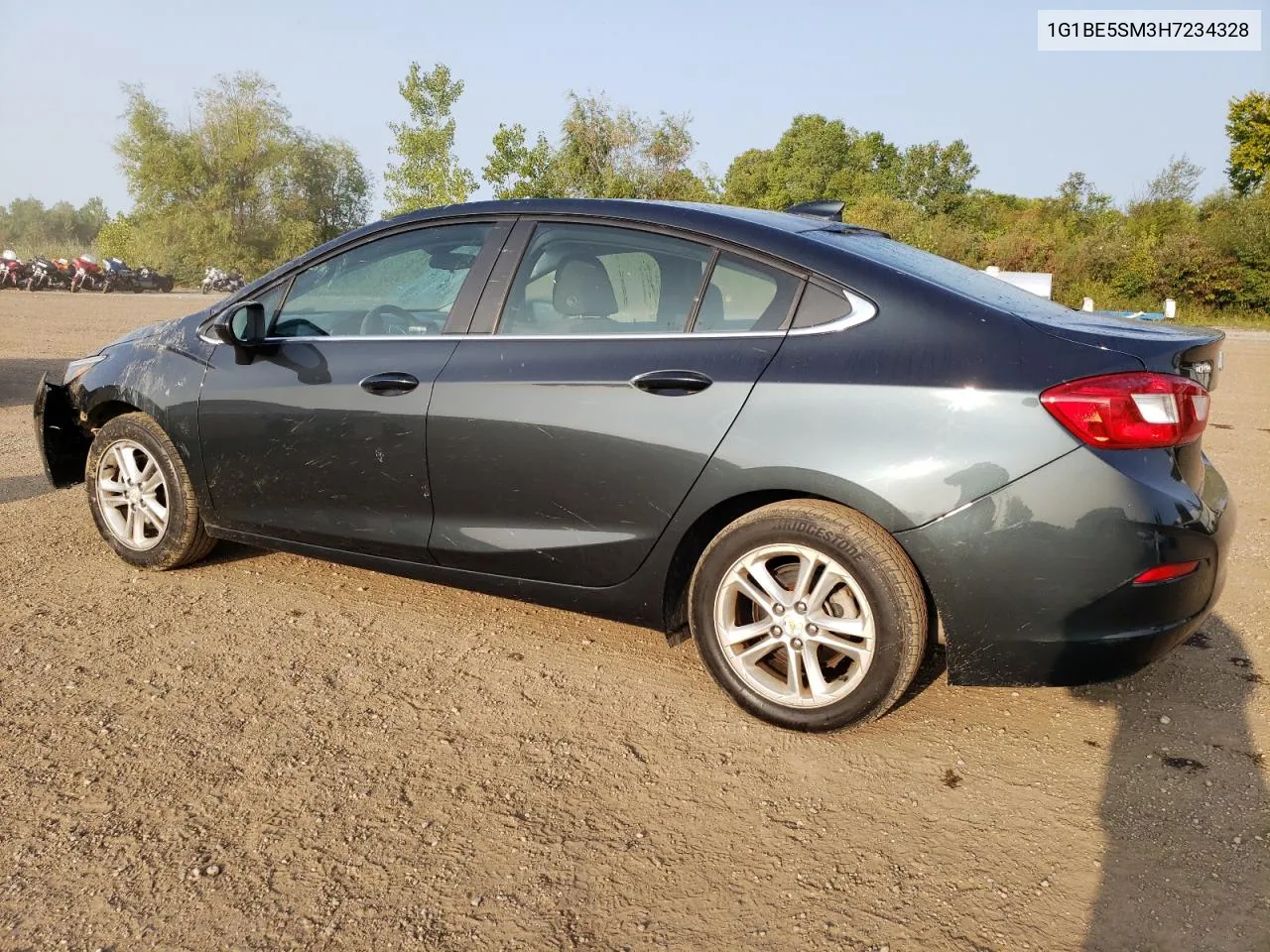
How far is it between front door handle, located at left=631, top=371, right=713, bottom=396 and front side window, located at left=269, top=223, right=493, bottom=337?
904 mm

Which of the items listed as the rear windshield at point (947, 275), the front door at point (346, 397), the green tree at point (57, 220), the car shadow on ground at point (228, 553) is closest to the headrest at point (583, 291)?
the front door at point (346, 397)

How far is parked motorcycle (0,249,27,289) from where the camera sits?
35.4 meters

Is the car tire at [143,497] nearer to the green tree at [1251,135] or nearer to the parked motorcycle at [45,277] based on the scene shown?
the parked motorcycle at [45,277]

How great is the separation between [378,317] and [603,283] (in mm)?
966

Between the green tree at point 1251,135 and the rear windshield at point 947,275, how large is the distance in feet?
148

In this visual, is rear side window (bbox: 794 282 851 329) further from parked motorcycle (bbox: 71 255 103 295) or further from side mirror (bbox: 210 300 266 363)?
parked motorcycle (bbox: 71 255 103 295)

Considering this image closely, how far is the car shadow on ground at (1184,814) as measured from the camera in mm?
2227

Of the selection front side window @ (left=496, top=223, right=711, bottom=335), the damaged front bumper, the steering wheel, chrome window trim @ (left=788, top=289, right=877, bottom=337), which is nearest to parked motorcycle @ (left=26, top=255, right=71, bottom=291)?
the damaged front bumper

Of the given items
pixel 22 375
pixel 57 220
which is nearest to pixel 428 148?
pixel 22 375

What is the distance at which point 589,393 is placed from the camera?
10.6 ft

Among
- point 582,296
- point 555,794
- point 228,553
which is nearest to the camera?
point 555,794

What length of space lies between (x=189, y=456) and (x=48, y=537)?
135 centimetres

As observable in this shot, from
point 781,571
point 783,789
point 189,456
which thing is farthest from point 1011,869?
point 189,456

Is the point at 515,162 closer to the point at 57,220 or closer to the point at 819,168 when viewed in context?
the point at 819,168
